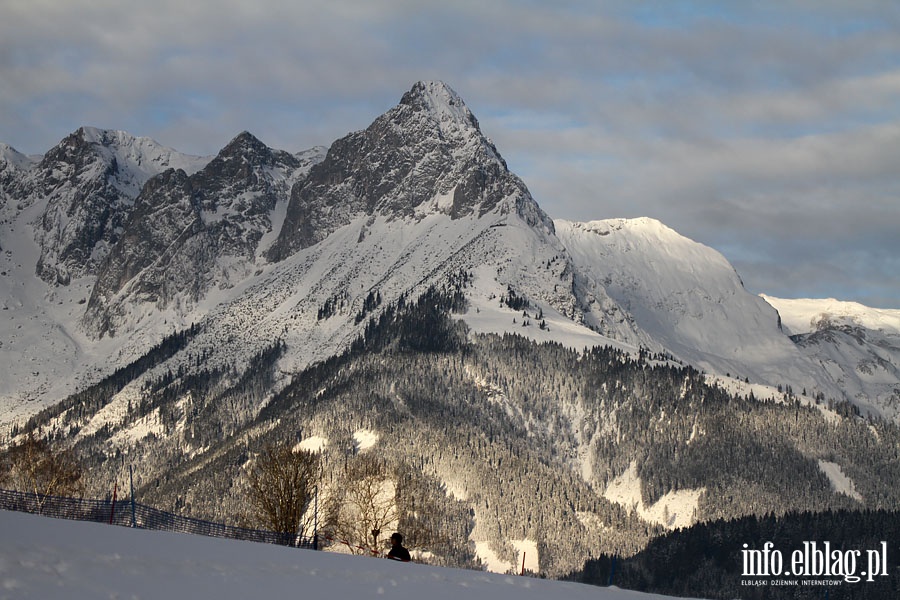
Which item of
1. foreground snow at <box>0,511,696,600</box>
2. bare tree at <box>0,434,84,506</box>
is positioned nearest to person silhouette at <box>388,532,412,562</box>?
foreground snow at <box>0,511,696,600</box>

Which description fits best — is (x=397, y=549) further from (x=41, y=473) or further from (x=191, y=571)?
(x=41, y=473)

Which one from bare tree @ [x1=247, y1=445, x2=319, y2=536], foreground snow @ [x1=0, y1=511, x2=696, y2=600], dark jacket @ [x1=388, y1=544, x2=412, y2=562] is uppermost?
bare tree @ [x1=247, y1=445, x2=319, y2=536]

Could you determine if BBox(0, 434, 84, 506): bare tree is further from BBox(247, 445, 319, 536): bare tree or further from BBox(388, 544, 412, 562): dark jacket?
BBox(388, 544, 412, 562): dark jacket

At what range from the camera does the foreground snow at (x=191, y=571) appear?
3772 cm

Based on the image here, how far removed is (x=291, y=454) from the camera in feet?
373

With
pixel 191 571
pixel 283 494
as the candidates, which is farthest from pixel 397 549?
pixel 283 494

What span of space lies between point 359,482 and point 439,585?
93411mm

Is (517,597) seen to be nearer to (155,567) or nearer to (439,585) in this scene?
(439,585)

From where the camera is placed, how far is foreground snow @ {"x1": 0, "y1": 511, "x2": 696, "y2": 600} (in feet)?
124

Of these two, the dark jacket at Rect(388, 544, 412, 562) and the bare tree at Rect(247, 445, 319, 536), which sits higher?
the bare tree at Rect(247, 445, 319, 536)

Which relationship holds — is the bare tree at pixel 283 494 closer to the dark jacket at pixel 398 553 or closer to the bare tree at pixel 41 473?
the bare tree at pixel 41 473

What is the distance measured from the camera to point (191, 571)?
4188 cm

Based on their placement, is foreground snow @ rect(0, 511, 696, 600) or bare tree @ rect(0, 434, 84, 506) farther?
bare tree @ rect(0, 434, 84, 506)

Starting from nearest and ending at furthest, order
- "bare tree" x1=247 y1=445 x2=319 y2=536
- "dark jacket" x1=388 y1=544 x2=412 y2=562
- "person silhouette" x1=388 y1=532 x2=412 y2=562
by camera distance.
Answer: "person silhouette" x1=388 y1=532 x2=412 y2=562 < "dark jacket" x1=388 y1=544 x2=412 y2=562 < "bare tree" x1=247 y1=445 x2=319 y2=536
